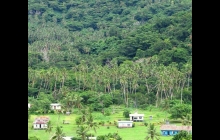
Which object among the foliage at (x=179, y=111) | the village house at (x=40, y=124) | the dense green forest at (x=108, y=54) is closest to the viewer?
the village house at (x=40, y=124)

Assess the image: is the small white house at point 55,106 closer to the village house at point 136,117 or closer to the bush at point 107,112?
the bush at point 107,112

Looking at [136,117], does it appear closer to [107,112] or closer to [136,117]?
[136,117]

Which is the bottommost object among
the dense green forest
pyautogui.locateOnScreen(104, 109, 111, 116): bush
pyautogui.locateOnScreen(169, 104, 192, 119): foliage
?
pyautogui.locateOnScreen(104, 109, 111, 116): bush

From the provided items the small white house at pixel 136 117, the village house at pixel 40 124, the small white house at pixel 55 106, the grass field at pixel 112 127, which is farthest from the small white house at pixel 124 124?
the small white house at pixel 55 106

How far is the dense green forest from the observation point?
1396 inches

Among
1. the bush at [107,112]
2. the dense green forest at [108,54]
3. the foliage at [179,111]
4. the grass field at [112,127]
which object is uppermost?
the dense green forest at [108,54]

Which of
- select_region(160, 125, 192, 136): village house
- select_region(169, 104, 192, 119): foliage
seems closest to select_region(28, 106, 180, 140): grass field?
select_region(160, 125, 192, 136): village house

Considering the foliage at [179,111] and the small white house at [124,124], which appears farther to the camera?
the foliage at [179,111]

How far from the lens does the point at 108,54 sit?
4888 centimetres

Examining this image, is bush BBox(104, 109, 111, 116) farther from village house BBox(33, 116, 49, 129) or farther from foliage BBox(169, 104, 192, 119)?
village house BBox(33, 116, 49, 129)

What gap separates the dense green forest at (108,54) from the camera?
3547 centimetres

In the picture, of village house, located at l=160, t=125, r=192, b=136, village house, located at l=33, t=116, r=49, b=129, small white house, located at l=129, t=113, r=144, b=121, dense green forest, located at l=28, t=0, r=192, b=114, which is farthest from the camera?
dense green forest, located at l=28, t=0, r=192, b=114

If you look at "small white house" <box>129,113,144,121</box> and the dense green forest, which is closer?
"small white house" <box>129,113,144,121</box>

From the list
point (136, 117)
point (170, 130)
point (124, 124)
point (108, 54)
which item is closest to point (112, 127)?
point (124, 124)
